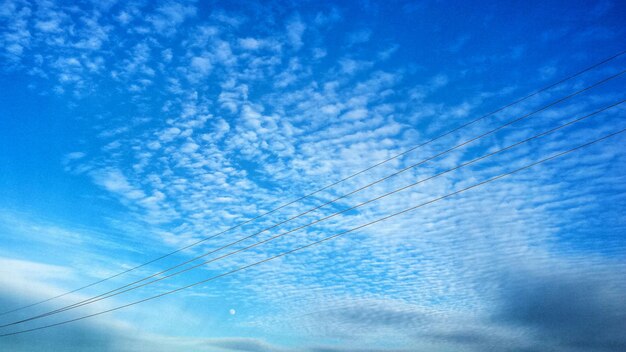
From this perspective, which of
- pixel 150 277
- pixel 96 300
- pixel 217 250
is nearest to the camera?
pixel 217 250

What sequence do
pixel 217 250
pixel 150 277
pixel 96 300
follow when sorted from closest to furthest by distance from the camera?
pixel 217 250 → pixel 150 277 → pixel 96 300

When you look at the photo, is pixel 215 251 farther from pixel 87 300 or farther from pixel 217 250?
pixel 87 300

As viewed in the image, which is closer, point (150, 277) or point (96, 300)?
point (150, 277)

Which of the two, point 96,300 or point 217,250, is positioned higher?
point 217,250

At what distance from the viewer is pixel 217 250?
20.6m

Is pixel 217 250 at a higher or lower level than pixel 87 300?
higher

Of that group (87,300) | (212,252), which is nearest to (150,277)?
(212,252)

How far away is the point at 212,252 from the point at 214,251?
182 millimetres

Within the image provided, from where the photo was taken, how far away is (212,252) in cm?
2083

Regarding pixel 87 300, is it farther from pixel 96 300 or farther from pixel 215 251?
pixel 215 251

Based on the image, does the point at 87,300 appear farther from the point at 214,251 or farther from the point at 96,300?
the point at 214,251

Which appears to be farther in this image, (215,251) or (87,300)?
(87,300)

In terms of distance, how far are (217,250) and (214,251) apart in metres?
0.29

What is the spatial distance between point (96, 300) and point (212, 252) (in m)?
12.1
